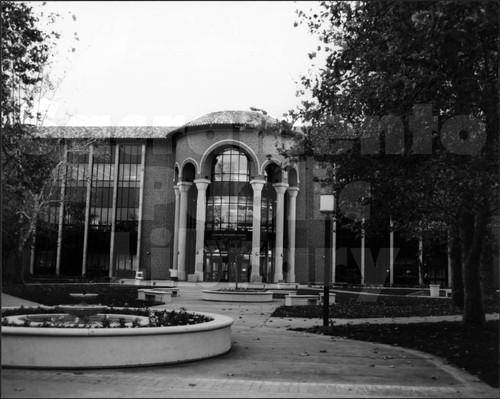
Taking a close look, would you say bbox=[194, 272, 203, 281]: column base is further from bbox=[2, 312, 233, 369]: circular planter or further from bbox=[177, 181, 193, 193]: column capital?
bbox=[2, 312, 233, 369]: circular planter

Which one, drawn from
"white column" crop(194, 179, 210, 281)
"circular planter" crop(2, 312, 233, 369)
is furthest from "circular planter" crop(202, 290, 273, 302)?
"white column" crop(194, 179, 210, 281)

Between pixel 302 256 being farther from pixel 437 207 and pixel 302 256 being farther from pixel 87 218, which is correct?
pixel 437 207

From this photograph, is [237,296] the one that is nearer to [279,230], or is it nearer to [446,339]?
[446,339]

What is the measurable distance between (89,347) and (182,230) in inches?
1940

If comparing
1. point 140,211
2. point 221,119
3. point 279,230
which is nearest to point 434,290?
point 279,230

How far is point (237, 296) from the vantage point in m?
27.3

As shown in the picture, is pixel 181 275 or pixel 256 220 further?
pixel 181 275

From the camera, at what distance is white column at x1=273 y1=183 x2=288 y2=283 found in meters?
56.4

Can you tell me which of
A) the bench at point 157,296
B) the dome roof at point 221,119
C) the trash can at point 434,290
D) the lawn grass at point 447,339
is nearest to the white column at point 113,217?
the dome roof at point 221,119

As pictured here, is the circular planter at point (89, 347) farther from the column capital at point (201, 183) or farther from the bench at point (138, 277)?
the column capital at point (201, 183)

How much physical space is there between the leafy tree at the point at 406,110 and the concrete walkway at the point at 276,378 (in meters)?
4.08

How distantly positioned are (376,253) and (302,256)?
803 centimetres

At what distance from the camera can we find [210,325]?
9883 mm

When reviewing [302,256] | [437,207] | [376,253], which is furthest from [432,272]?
[437,207]
